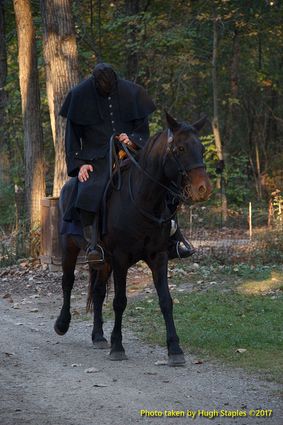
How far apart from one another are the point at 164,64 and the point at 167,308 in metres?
20.3

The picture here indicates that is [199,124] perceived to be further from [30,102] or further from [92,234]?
[30,102]

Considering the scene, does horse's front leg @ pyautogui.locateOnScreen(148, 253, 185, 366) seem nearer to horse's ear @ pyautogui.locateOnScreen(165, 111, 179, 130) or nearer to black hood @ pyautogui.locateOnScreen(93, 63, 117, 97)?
horse's ear @ pyautogui.locateOnScreen(165, 111, 179, 130)

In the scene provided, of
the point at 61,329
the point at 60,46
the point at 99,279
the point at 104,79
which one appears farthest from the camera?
the point at 60,46

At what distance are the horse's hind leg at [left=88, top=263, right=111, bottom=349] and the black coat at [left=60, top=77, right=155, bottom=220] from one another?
2.45 feet

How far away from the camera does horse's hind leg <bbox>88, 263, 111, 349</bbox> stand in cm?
1035

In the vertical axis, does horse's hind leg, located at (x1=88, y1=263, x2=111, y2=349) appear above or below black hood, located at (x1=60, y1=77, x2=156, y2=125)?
below

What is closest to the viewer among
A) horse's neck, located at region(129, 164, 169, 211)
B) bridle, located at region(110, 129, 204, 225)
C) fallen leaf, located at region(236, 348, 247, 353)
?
bridle, located at region(110, 129, 204, 225)

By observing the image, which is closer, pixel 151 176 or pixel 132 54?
pixel 151 176

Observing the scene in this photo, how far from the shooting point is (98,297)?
10.6 metres

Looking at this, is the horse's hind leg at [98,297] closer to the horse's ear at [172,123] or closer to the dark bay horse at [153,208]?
the dark bay horse at [153,208]

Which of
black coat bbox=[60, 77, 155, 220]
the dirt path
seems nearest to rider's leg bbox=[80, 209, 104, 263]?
black coat bbox=[60, 77, 155, 220]

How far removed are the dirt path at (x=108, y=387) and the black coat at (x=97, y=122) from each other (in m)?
1.56

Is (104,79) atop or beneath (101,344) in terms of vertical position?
atop

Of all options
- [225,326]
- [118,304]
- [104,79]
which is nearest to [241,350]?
[118,304]
